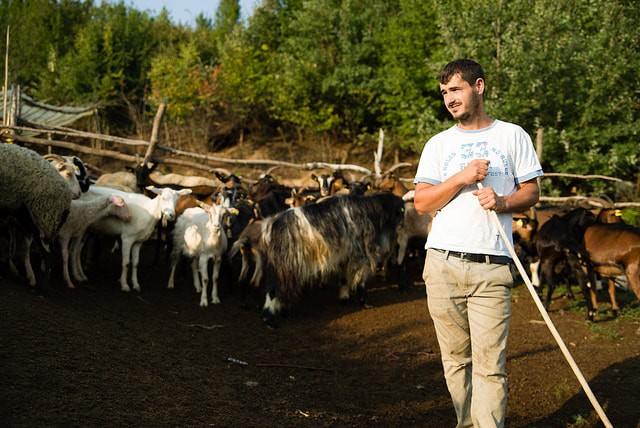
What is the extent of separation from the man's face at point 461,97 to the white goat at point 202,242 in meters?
6.38

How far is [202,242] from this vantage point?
32.6 ft

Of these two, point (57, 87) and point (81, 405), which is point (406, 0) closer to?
point (57, 87)

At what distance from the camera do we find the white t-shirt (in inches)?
148

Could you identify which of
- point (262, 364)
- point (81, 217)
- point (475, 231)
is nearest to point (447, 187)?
point (475, 231)

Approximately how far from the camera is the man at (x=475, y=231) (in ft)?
12.2

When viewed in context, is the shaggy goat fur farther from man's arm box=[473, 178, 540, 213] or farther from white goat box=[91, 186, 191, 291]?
man's arm box=[473, 178, 540, 213]

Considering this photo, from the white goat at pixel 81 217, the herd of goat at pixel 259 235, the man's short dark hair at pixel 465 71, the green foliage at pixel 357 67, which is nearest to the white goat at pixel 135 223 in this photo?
the herd of goat at pixel 259 235

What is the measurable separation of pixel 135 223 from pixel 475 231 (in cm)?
750

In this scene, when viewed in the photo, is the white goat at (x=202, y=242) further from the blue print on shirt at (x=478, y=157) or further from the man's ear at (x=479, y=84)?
the man's ear at (x=479, y=84)

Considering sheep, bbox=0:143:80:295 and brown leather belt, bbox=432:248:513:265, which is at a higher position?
sheep, bbox=0:143:80:295

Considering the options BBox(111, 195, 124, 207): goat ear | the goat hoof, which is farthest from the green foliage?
BBox(111, 195, 124, 207): goat ear

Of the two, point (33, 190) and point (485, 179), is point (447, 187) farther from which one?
point (33, 190)

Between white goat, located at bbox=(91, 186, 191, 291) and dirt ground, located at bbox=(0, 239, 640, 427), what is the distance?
51cm

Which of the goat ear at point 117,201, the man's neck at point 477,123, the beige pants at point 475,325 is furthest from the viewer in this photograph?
the goat ear at point 117,201
